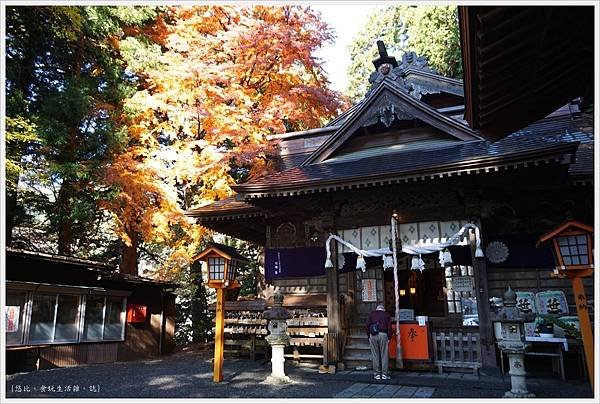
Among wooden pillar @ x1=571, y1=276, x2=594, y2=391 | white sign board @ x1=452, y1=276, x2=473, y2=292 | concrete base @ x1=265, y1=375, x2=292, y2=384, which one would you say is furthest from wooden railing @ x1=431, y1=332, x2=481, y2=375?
concrete base @ x1=265, y1=375, x2=292, y2=384

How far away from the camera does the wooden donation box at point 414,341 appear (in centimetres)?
938

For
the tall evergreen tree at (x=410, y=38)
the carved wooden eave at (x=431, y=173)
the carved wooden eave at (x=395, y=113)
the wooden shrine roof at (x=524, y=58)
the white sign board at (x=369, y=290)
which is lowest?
the white sign board at (x=369, y=290)

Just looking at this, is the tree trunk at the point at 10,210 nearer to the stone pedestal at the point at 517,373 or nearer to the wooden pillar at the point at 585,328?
the stone pedestal at the point at 517,373

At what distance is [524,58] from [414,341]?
20.9ft

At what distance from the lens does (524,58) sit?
17.5 feet

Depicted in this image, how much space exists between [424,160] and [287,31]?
774 cm

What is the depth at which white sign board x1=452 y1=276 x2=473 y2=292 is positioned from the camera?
1015 cm

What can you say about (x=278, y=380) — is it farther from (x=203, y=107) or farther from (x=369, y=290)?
(x=203, y=107)

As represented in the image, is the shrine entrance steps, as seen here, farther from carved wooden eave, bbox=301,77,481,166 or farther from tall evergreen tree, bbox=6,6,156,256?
tall evergreen tree, bbox=6,6,156,256

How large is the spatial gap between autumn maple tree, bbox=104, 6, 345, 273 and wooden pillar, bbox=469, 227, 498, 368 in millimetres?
7424

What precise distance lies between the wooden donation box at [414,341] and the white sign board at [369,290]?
160cm

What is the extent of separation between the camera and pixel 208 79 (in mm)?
14203

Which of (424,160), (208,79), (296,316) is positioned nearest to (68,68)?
(208,79)

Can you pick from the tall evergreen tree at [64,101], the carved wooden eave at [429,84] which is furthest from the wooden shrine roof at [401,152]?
the tall evergreen tree at [64,101]
